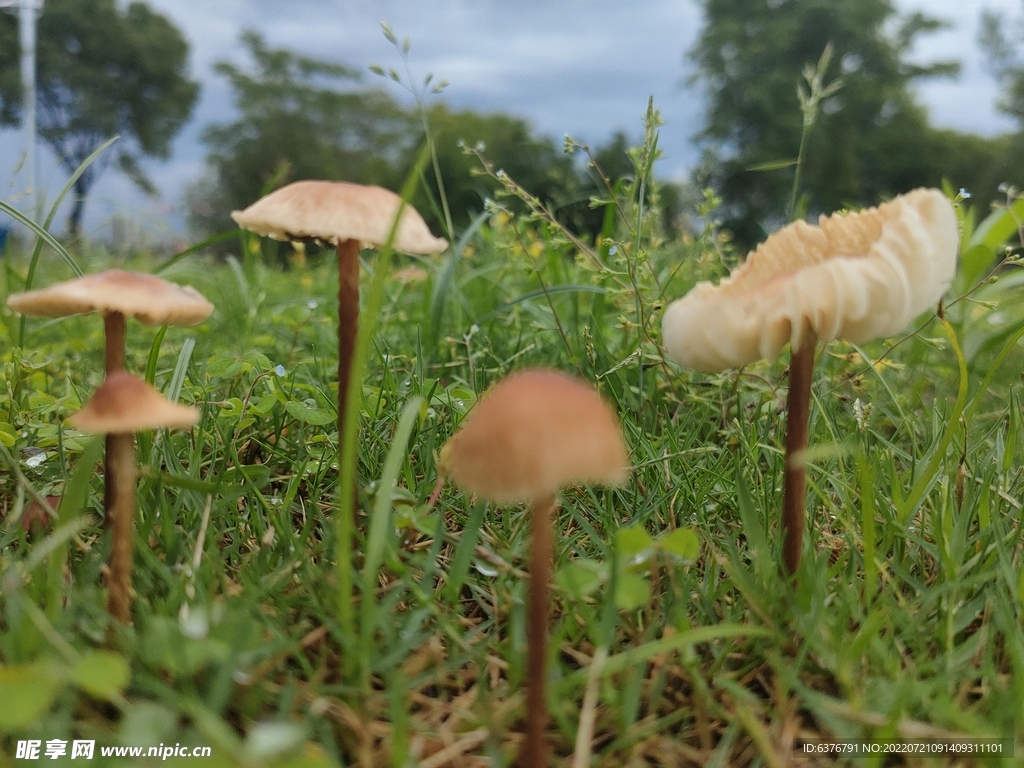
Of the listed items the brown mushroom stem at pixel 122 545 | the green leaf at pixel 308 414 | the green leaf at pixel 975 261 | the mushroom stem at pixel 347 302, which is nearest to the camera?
the brown mushroom stem at pixel 122 545

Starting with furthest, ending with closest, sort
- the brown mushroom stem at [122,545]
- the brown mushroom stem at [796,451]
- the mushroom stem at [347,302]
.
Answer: the mushroom stem at [347,302]
the brown mushroom stem at [796,451]
the brown mushroom stem at [122,545]

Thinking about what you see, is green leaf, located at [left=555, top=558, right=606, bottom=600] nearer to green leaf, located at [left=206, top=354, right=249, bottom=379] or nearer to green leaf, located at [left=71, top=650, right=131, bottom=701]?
green leaf, located at [left=71, top=650, right=131, bottom=701]

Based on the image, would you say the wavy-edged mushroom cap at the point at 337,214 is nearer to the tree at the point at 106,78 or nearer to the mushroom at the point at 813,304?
the mushroom at the point at 813,304

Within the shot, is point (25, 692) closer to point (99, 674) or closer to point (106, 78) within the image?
point (99, 674)

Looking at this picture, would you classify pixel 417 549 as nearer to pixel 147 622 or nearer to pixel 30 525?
pixel 147 622

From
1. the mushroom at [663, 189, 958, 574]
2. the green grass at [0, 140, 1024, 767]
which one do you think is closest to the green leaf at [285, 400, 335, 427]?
the green grass at [0, 140, 1024, 767]

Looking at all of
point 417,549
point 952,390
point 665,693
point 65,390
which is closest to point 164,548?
point 417,549

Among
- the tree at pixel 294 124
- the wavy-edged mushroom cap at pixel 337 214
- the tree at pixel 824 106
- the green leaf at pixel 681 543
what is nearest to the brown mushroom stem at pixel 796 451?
the green leaf at pixel 681 543

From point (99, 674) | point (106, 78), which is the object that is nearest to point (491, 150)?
point (106, 78)
